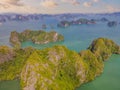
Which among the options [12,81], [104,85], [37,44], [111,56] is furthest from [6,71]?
[37,44]

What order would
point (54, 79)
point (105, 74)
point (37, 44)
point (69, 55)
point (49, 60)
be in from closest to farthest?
point (54, 79) → point (49, 60) → point (69, 55) → point (105, 74) → point (37, 44)

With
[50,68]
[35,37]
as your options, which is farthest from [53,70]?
[35,37]

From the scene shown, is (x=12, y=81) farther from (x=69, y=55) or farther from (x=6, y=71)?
(x=69, y=55)

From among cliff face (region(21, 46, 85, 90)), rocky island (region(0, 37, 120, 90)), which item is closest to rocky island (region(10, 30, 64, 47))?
rocky island (region(0, 37, 120, 90))

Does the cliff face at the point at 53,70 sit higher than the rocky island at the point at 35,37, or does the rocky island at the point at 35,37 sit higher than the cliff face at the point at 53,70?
the cliff face at the point at 53,70

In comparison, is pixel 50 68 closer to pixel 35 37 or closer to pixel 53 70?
pixel 53 70

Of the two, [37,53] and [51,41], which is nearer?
[37,53]

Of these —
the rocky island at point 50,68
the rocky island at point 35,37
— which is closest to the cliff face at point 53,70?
the rocky island at point 50,68

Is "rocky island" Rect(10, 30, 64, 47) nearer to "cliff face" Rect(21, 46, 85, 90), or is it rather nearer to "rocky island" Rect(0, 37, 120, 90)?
"rocky island" Rect(0, 37, 120, 90)

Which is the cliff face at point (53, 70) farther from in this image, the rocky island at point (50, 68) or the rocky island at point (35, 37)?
the rocky island at point (35, 37)
